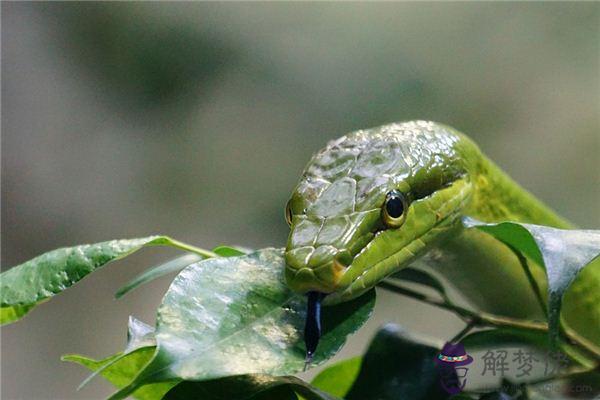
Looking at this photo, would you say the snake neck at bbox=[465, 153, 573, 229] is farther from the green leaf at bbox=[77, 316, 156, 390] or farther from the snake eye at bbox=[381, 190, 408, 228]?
the green leaf at bbox=[77, 316, 156, 390]

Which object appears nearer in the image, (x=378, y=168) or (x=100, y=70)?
(x=378, y=168)

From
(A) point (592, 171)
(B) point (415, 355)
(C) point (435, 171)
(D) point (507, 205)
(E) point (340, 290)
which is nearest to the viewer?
(E) point (340, 290)

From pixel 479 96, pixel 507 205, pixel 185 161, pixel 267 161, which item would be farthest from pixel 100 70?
pixel 507 205

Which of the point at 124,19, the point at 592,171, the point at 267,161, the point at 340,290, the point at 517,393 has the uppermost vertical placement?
the point at 124,19

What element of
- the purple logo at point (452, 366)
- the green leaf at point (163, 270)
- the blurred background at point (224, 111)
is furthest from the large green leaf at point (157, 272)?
the blurred background at point (224, 111)

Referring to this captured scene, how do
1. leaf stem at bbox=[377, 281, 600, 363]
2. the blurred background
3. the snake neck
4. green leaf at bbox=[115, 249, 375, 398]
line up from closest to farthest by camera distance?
green leaf at bbox=[115, 249, 375, 398] < leaf stem at bbox=[377, 281, 600, 363] < the snake neck < the blurred background

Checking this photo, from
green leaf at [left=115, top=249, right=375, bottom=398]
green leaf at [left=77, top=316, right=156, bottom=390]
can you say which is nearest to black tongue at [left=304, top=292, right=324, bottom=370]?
green leaf at [left=115, top=249, right=375, bottom=398]

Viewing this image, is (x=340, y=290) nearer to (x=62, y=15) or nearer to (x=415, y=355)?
(x=415, y=355)
